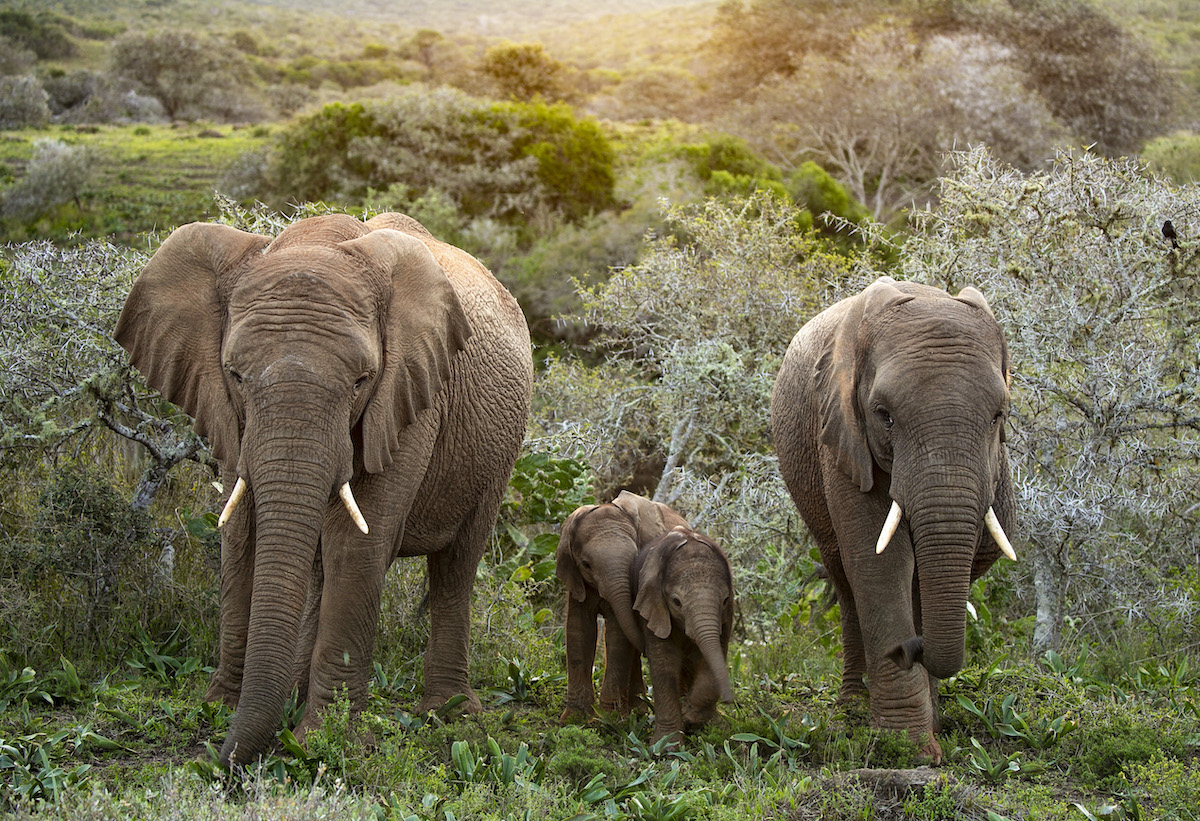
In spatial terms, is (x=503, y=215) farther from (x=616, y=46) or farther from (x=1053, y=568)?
(x=616, y=46)

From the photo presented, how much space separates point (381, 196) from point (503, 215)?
4.14 metres

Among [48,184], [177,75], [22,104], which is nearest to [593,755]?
[48,184]

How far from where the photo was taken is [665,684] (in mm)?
6223

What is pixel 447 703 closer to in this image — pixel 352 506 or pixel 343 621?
pixel 343 621

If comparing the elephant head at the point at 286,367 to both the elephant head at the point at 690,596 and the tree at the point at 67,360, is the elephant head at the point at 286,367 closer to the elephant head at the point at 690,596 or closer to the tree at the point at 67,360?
the elephant head at the point at 690,596

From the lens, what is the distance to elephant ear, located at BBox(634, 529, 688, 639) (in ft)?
20.3

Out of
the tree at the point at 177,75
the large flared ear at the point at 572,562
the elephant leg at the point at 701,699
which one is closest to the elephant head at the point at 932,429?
the elephant leg at the point at 701,699

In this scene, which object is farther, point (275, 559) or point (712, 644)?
point (712, 644)

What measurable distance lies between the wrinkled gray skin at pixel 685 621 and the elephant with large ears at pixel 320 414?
3.69ft

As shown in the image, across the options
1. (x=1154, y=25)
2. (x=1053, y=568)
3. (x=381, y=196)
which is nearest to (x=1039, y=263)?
(x=1053, y=568)

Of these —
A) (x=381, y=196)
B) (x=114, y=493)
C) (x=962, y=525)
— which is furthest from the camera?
(x=381, y=196)

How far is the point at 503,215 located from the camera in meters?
31.5

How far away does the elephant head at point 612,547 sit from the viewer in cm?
657

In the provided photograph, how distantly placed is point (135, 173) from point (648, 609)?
33.6 m
